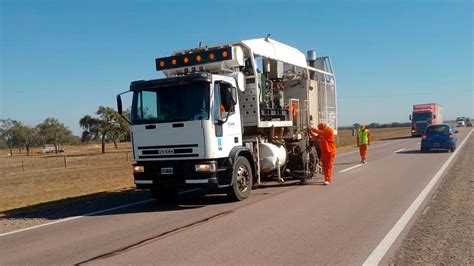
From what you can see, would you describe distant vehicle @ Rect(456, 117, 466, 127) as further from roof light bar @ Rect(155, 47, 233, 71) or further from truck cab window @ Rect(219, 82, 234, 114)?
truck cab window @ Rect(219, 82, 234, 114)

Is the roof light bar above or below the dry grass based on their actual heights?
above

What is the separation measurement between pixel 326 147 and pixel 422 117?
3825 cm

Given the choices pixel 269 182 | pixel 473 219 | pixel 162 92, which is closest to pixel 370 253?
pixel 473 219

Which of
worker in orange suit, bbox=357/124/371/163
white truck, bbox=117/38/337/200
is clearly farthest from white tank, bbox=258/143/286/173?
worker in orange suit, bbox=357/124/371/163

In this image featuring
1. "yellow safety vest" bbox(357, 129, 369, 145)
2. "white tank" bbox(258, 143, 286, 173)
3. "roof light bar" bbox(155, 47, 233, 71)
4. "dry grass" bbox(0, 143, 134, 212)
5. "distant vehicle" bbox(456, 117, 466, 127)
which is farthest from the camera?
"distant vehicle" bbox(456, 117, 466, 127)

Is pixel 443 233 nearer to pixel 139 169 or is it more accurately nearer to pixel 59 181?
pixel 139 169

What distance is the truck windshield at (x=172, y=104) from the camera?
939 centimetres

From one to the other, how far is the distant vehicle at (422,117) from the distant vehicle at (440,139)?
2428 centimetres

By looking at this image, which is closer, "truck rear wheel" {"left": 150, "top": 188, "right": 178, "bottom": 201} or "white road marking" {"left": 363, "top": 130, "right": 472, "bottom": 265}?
"white road marking" {"left": 363, "top": 130, "right": 472, "bottom": 265}

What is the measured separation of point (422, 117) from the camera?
47656 mm

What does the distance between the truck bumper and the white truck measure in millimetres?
20

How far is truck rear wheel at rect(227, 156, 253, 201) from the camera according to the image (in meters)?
9.98

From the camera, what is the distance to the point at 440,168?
15.6 m

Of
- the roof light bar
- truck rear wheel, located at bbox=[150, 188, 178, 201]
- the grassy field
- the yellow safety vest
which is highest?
the roof light bar
